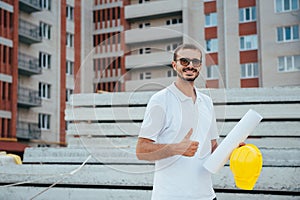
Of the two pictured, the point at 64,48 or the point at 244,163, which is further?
the point at 64,48

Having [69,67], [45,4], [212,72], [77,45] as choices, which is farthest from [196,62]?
[77,45]

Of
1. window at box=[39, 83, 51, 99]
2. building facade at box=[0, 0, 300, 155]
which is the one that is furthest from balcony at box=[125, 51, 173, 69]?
window at box=[39, 83, 51, 99]

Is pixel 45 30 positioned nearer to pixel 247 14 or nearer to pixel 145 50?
pixel 247 14

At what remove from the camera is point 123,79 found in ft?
13.7

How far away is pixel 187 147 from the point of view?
284 centimetres

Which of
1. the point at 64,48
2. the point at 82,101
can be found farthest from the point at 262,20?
the point at 82,101

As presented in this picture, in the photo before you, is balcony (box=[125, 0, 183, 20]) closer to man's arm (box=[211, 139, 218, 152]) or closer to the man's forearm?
man's arm (box=[211, 139, 218, 152])

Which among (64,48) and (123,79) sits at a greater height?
(64,48)

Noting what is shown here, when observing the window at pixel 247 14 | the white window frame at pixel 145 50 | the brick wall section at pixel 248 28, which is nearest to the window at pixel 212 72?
the white window frame at pixel 145 50

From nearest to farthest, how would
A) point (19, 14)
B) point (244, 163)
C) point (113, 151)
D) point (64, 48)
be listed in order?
point (244, 163) < point (113, 151) < point (19, 14) < point (64, 48)

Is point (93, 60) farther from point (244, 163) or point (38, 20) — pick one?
point (38, 20)

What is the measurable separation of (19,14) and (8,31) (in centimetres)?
292

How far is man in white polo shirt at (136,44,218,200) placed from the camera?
9.67 ft

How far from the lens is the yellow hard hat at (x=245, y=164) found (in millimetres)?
3012
